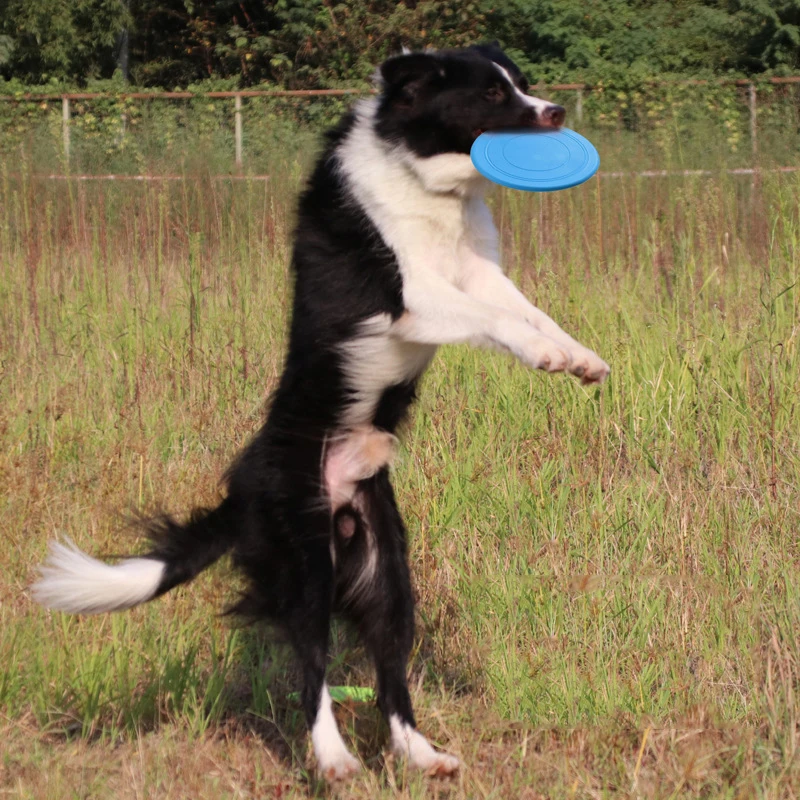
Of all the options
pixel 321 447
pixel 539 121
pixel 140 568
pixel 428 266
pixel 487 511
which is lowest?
pixel 487 511

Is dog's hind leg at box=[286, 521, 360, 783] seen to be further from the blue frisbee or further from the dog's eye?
the dog's eye

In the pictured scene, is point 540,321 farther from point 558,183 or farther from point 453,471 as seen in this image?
point 453,471

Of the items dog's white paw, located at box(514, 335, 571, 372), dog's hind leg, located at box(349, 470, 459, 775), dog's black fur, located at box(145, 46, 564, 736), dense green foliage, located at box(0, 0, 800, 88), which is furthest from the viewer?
dense green foliage, located at box(0, 0, 800, 88)

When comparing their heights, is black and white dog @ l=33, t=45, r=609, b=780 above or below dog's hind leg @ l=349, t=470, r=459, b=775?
above

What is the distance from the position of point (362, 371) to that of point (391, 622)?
679 millimetres

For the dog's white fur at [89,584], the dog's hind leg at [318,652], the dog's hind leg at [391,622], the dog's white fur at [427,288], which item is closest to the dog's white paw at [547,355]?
the dog's white fur at [427,288]

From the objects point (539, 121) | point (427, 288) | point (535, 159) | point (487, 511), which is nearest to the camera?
point (427, 288)

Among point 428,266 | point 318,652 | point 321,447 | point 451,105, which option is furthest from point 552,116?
point 318,652

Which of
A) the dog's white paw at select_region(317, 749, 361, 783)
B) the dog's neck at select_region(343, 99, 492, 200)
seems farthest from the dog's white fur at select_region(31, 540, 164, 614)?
the dog's neck at select_region(343, 99, 492, 200)

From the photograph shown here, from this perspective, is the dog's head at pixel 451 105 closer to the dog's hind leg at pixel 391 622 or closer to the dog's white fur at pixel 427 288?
the dog's white fur at pixel 427 288

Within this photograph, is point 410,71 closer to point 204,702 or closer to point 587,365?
point 587,365

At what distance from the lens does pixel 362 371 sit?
10.4 feet

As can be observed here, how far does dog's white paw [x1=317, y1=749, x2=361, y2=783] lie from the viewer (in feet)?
9.16

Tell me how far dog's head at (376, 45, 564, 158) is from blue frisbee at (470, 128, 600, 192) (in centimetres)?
6
